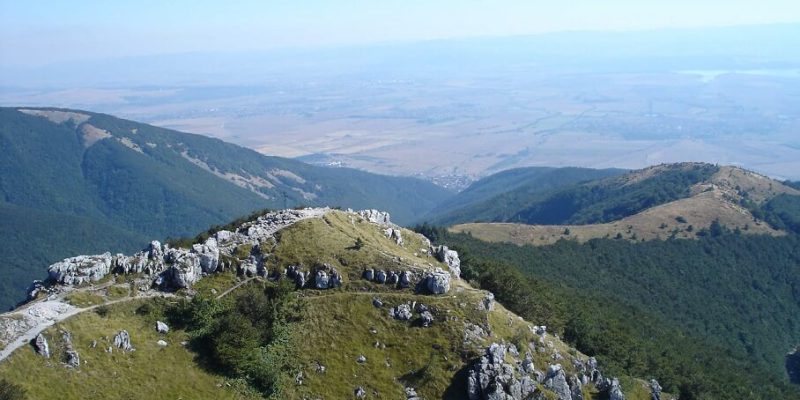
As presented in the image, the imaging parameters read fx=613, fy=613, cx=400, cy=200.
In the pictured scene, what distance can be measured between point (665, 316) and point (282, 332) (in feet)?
438

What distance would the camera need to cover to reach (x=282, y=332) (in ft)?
265

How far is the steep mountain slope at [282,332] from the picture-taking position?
6988 cm

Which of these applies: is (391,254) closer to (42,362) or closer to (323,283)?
(323,283)

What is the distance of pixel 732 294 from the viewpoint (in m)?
191

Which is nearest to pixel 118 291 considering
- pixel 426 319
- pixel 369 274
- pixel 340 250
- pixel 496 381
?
pixel 340 250

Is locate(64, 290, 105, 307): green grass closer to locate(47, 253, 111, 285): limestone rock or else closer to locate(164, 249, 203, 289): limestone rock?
locate(47, 253, 111, 285): limestone rock

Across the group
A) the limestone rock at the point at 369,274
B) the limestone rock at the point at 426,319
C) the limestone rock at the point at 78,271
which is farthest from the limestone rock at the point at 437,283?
the limestone rock at the point at 78,271

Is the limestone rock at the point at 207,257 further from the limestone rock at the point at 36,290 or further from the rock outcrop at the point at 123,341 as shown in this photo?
the limestone rock at the point at 36,290

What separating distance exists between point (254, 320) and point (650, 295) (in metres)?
146

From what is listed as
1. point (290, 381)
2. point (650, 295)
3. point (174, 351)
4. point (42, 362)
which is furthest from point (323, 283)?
point (650, 295)

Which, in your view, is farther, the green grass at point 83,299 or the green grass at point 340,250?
the green grass at point 340,250

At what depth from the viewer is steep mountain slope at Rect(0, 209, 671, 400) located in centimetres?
6988

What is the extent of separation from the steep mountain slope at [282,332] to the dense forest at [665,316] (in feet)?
45.6

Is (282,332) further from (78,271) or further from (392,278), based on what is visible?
(78,271)
